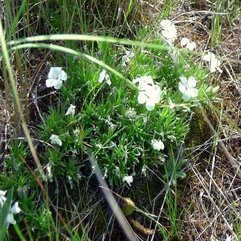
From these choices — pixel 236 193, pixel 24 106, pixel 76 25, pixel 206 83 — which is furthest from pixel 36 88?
pixel 236 193

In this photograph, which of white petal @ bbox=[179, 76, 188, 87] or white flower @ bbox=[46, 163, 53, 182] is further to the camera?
white petal @ bbox=[179, 76, 188, 87]

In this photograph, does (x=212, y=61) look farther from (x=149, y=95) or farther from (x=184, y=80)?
(x=149, y=95)

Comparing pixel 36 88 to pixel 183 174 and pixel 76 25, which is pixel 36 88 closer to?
pixel 76 25

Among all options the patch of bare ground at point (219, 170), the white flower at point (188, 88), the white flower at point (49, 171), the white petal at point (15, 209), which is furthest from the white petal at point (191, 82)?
the white petal at point (15, 209)

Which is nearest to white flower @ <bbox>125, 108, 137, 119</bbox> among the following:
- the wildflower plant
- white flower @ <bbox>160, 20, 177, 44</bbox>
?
the wildflower plant

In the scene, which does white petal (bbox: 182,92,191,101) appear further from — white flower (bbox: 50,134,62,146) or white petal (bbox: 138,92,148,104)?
white flower (bbox: 50,134,62,146)

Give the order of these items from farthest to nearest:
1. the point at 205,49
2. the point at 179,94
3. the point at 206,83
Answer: the point at 205,49 < the point at 206,83 < the point at 179,94
